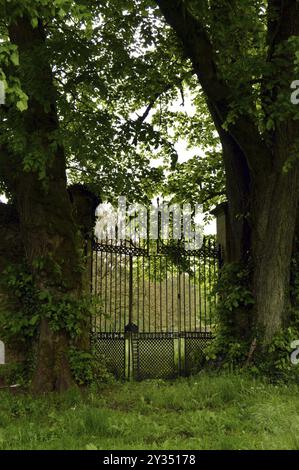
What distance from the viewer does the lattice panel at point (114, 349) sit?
10.8 metres

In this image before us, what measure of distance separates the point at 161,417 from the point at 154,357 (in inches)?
206

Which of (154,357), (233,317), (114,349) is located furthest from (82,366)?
(154,357)

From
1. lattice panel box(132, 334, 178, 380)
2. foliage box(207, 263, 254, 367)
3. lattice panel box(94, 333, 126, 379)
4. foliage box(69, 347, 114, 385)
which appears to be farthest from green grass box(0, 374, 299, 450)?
lattice panel box(132, 334, 178, 380)

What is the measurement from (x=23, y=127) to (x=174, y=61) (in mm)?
4930

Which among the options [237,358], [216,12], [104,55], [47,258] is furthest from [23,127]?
[237,358]

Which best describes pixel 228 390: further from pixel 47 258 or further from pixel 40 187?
pixel 40 187

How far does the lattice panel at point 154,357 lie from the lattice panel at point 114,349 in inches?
11.3

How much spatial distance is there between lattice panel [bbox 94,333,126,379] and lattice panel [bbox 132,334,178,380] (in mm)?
287

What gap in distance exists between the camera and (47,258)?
8.44m

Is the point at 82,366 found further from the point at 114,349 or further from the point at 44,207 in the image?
the point at 114,349

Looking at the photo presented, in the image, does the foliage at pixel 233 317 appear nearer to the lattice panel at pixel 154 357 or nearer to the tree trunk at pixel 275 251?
the tree trunk at pixel 275 251

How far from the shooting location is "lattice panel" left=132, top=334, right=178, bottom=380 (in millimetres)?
11258

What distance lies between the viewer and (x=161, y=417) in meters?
6.43

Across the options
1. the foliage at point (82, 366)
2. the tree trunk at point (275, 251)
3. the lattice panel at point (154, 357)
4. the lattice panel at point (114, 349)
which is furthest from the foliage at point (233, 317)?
the foliage at point (82, 366)
